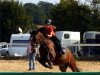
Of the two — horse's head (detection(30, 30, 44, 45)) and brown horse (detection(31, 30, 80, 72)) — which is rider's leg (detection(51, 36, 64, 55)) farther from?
horse's head (detection(30, 30, 44, 45))

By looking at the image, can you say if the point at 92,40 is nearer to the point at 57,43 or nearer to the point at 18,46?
the point at 18,46

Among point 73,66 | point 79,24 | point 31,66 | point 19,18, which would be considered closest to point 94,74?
point 73,66

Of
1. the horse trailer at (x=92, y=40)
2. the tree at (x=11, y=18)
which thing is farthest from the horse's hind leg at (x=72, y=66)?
the tree at (x=11, y=18)

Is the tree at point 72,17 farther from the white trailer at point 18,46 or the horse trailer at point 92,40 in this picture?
the white trailer at point 18,46

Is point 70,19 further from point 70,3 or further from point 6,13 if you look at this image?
point 6,13

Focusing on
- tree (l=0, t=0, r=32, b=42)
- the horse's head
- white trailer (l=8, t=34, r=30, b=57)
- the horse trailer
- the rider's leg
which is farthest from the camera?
tree (l=0, t=0, r=32, b=42)

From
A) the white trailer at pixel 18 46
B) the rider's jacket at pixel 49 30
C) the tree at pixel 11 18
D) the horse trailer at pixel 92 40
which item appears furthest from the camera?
the tree at pixel 11 18

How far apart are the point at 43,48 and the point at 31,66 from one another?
19.3 feet

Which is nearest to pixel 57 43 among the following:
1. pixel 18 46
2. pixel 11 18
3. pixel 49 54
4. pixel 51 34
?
pixel 49 54

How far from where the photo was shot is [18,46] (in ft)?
130

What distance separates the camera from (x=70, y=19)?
204 ft

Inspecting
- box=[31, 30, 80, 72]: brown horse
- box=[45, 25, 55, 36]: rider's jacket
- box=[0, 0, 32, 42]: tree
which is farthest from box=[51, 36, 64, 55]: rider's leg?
box=[0, 0, 32, 42]: tree

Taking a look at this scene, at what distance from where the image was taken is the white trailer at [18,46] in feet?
128

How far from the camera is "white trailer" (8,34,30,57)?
3891 centimetres
